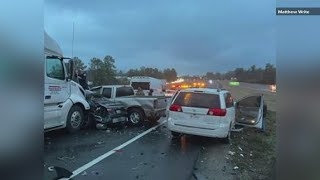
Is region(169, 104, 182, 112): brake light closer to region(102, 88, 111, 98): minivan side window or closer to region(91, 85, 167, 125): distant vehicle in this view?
region(91, 85, 167, 125): distant vehicle

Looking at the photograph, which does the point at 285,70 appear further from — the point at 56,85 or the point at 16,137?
the point at 56,85

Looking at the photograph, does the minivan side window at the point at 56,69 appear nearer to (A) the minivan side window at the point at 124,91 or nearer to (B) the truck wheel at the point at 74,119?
(B) the truck wheel at the point at 74,119

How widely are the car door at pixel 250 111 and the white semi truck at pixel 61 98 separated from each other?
5.40 metres

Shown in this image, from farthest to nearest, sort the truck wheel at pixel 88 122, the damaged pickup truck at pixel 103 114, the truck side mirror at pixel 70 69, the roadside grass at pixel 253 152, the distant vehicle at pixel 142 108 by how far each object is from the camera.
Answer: the distant vehicle at pixel 142 108 → the damaged pickup truck at pixel 103 114 → the truck wheel at pixel 88 122 → the truck side mirror at pixel 70 69 → the roadside grass at pixel 253 152

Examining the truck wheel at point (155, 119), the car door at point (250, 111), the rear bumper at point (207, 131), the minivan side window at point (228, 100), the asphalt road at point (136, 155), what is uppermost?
the minivan side window at point (228, 100)

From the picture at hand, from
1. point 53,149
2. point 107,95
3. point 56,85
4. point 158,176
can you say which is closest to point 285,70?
point 158,176

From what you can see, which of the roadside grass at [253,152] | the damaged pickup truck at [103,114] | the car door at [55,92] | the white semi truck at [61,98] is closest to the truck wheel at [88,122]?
the damaged pickup truck at [103,114]

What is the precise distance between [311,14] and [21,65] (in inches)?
47.8

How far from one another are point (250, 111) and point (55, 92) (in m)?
6.66

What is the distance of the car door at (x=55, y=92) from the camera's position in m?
11.1

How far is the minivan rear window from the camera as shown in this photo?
38.7ft

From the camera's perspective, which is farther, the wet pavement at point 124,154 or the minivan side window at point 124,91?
the minivan side window at point 124,91

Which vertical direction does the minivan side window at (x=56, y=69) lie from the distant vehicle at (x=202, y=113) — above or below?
above

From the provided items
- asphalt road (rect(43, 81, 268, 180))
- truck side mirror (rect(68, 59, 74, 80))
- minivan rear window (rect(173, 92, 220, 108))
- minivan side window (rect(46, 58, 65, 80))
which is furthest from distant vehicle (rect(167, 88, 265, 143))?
minivan side window (rect(46, 58, 65, 80))
